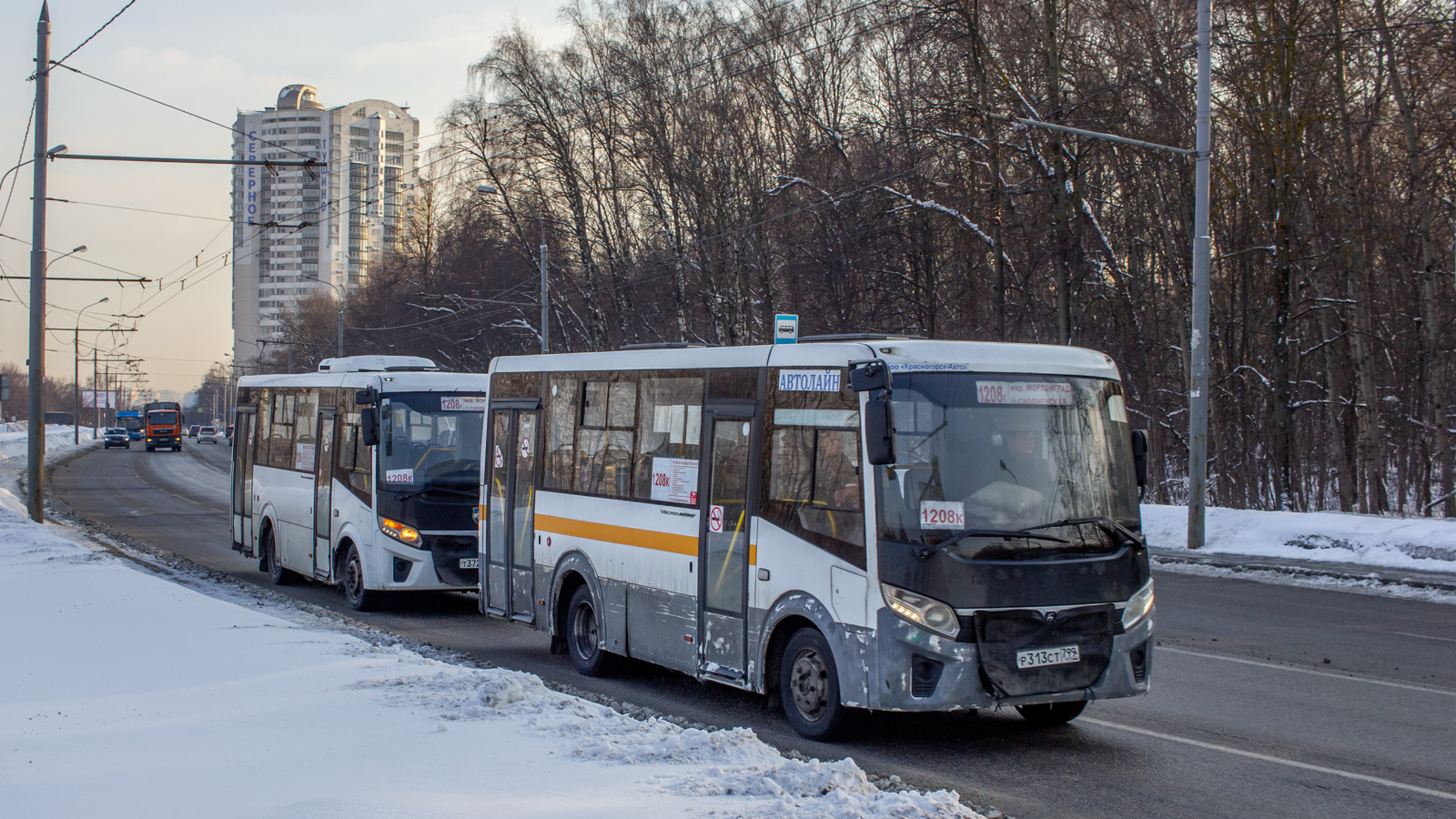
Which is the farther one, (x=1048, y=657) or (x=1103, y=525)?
(x=1103, y=525)

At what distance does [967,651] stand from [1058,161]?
2096 cm

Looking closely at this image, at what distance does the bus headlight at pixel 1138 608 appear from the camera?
25.1 ft

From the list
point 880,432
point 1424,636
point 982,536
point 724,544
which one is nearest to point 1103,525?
point 982,536

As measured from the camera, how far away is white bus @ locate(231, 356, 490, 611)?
47.1 ft

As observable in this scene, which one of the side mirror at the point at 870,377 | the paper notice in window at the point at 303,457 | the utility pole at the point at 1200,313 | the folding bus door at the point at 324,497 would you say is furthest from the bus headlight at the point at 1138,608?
the utility pole at the point at 1200,313

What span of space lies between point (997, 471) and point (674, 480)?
2744 mm

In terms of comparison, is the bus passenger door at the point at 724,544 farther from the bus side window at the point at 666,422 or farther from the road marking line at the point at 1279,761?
the road marking line at the point at 1279,761

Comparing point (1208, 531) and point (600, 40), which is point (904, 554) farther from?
point (600, 40)

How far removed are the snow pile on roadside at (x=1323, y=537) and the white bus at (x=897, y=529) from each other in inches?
444

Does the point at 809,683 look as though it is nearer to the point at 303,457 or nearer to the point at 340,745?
the point at 340,745

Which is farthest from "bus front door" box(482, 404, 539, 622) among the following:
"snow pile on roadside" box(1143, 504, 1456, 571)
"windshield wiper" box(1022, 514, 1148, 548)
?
"snow pile on roadside" box(1143, 504, 1456, 571)

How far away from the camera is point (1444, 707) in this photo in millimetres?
8812

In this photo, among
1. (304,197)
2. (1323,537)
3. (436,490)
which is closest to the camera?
(436,490)

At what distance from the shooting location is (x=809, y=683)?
26.2ft
